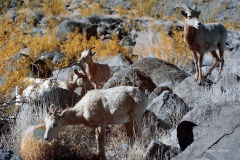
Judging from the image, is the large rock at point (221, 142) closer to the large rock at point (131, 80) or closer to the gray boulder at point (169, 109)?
the gray boulder at point (169, 109)

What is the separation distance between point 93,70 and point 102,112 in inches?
179

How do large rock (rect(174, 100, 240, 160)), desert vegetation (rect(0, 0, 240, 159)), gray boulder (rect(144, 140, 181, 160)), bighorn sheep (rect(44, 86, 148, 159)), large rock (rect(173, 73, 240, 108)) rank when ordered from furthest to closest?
large rock (rect(173, 73, 240, 108)), desert vegetation (rect(0, 0, 240, 159)), bighorn sheep (rect(44, 86, 148, 159)), gray boulder (rect(144, 140, 181, 160)), large rock (rect(174, 100, 240, 160))

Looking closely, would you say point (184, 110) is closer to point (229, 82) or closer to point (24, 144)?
point (229, 82)

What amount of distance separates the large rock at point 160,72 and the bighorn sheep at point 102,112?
577 centimetres

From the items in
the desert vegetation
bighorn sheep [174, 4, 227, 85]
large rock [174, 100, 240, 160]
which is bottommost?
the desert vegetation

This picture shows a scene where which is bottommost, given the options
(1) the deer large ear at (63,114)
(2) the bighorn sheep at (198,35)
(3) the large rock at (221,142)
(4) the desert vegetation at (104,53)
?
(4) the desert vegetation at (104,53)

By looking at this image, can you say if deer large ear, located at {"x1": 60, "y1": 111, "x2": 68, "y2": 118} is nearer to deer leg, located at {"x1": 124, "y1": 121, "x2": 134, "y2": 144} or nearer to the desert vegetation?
the desert vegetation

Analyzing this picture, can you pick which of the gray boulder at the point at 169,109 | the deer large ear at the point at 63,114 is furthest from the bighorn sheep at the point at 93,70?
the deer large ear at the point at 63,114

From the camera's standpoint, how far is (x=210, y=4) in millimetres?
35250

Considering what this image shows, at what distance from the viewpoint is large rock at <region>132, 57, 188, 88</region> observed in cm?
1279

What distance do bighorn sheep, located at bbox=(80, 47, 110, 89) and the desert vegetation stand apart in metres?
0.54

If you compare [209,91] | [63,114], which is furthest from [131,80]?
[63,114]

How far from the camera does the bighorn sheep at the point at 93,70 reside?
35.3 ft

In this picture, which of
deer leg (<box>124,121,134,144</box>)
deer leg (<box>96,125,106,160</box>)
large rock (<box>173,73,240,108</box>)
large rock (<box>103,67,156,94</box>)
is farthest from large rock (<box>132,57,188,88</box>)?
deer leg (<box>96,125,106,160</box>)
